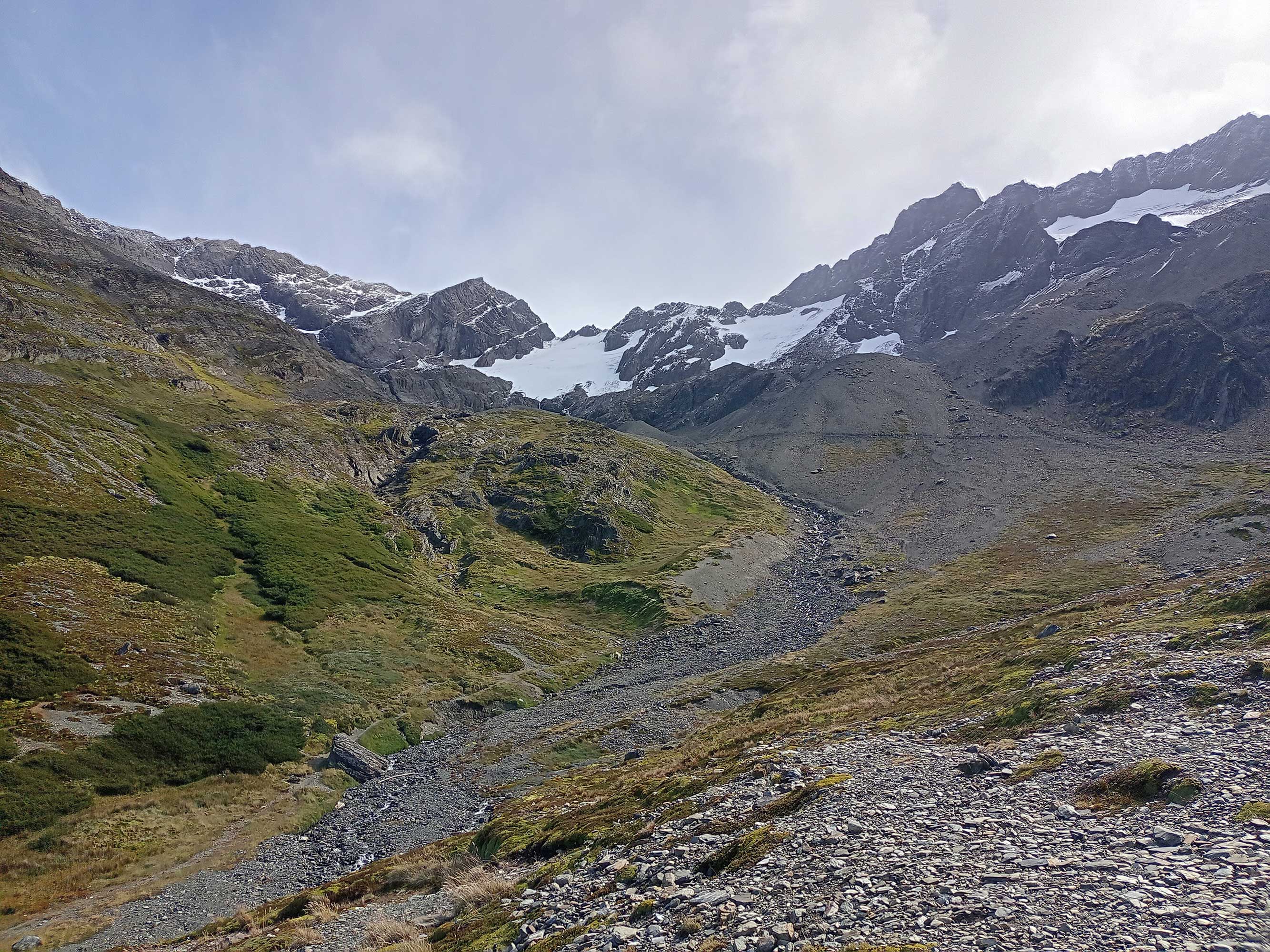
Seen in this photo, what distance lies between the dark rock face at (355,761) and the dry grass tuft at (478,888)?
27846mm

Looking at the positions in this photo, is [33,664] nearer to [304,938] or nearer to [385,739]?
[385,739]

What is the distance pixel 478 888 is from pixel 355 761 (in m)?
32.1

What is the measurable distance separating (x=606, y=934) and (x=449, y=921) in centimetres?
867

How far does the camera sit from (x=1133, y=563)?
83438 millimetres

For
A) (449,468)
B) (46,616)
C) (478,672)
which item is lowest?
(478,672)

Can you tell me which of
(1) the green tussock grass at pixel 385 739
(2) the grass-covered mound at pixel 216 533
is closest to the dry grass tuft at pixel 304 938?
(1) the green tussock grass at pixel 385 739

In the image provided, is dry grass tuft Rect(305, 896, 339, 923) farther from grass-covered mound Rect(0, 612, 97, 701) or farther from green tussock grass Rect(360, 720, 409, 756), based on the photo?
grass-covered mound Rect(0, 612, 97, 701)

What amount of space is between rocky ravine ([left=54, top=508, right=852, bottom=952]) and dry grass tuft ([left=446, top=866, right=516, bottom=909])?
14372 mm

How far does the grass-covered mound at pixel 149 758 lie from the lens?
34.0 meters

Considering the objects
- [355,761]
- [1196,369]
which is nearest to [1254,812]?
[355,761]

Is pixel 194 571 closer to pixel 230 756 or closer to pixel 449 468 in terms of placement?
pixel 230 756

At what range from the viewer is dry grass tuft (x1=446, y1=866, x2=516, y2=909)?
1903cm

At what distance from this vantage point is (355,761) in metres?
46.3

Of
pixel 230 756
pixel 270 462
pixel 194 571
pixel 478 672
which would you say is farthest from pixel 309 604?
pixel 270 462
